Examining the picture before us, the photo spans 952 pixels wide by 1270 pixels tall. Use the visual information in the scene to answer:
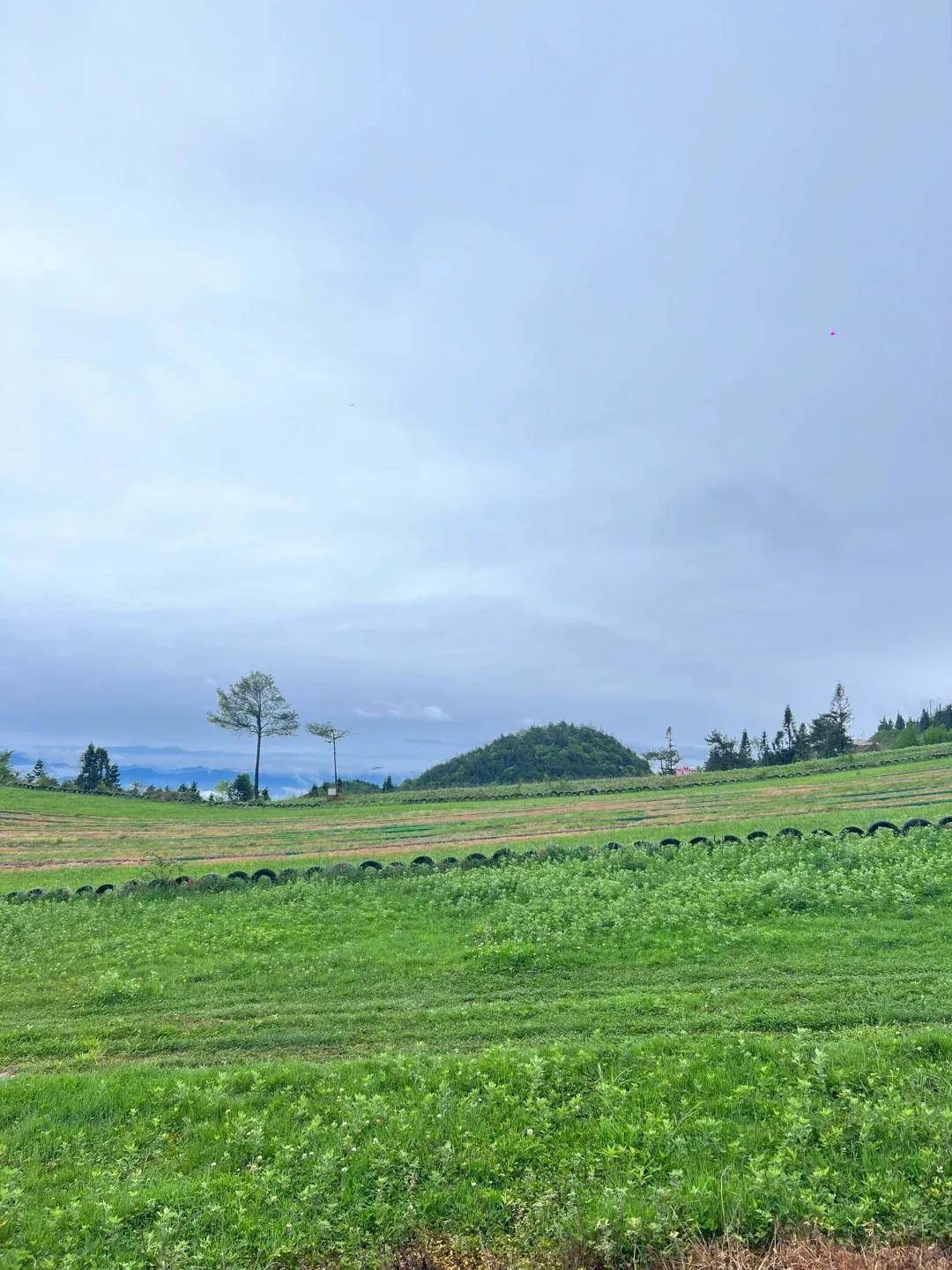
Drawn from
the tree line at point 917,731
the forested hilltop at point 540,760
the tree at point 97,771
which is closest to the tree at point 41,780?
the tree at point 97,771

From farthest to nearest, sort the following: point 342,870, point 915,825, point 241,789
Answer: point 241,789
point 342,870
point 915,825

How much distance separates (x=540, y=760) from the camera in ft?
335

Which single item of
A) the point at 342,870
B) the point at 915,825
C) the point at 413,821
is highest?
the point at 915,825

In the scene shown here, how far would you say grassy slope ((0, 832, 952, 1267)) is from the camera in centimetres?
534

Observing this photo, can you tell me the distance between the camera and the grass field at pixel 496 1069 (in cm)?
529

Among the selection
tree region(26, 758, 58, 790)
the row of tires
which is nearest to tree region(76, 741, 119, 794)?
tree region(26, 758, 58, 790)

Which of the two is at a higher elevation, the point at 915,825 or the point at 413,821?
the point at 915,825

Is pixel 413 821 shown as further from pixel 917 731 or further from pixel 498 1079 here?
pixel 917 731

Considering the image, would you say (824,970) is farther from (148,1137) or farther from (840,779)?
(840,779)

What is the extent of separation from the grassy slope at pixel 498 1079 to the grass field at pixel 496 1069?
0.03 m

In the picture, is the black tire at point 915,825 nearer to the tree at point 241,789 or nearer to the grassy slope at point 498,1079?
the grassy slope at point 498,1079

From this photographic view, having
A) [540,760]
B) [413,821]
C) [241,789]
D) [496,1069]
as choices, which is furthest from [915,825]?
[540,760]

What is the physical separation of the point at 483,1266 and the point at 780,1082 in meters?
3.37

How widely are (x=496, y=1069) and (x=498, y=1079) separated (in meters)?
0.13
